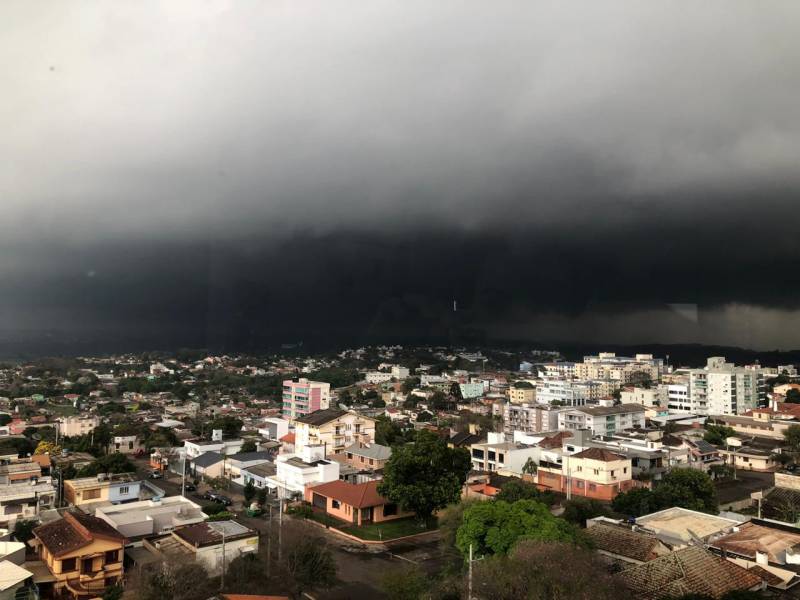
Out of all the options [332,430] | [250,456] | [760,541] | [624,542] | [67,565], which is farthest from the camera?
[332,430]

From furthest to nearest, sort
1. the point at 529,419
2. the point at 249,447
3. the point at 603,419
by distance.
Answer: the point at 529,419 < the point at 603,419 < the point at 249,447

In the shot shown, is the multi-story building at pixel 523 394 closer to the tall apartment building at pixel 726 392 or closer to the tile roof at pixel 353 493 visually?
the tall apartment building at pixel 726 392

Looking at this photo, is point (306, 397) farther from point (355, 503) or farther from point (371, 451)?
point (355, 503)

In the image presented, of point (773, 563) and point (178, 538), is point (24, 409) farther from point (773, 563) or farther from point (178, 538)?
point (773, 563)

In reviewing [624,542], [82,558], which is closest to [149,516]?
[82,558]

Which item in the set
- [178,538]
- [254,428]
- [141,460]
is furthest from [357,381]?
[178,538]

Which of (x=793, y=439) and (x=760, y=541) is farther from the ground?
(x=760, y=541)

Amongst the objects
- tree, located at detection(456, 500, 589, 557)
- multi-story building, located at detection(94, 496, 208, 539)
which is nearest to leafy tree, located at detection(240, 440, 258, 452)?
multi-story building, located at detection(94, 496, 208, 539)
